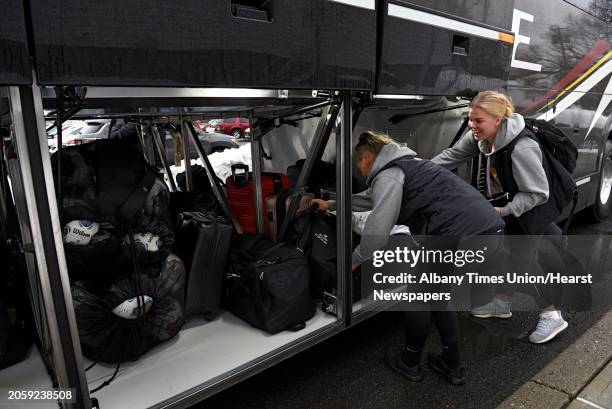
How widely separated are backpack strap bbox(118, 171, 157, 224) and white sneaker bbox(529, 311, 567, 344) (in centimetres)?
261

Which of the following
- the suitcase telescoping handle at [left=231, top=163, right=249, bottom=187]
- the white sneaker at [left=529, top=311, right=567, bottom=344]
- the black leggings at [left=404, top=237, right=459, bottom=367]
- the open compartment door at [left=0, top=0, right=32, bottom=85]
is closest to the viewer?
the open compartment door at [left=0, top=0, right=32, bottom=85]

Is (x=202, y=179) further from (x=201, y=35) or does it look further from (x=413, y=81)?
(x=201, y=35)

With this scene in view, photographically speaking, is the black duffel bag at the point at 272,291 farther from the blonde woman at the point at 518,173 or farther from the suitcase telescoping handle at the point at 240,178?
the blonde woman at the point at 518,173

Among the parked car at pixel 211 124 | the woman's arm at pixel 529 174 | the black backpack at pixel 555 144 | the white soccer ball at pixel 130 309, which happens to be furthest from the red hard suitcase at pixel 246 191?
the black backpack at pixel 555 144

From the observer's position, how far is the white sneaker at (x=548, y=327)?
286 cm

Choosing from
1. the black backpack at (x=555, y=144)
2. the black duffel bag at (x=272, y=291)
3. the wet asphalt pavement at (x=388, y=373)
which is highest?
the black backpack at (x=555, y=144)

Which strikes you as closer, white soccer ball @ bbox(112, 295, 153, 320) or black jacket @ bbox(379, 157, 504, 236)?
white soccer ball @ bbox(112, 295, 153, 320)

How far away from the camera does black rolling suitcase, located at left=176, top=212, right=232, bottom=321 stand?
8.15 ft

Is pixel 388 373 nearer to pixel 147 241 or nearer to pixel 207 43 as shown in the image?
pixel 147 241

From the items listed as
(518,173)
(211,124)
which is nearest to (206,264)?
(518,173)

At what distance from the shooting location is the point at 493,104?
2537 mm

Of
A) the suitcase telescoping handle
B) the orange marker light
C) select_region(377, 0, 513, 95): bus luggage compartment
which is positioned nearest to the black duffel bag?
the suitcase telescoping handle

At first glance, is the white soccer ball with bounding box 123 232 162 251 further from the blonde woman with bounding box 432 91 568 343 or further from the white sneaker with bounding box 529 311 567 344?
the white sneaker with bounding box 529 311 567 344

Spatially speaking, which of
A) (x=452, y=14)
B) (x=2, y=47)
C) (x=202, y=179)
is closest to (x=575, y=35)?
(x=452, y=14)
